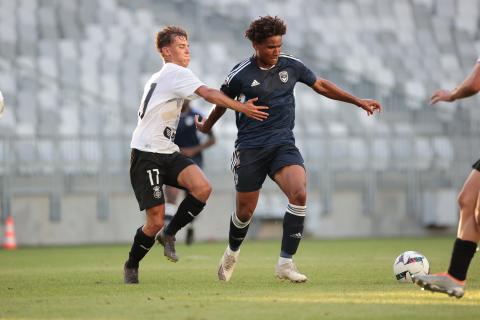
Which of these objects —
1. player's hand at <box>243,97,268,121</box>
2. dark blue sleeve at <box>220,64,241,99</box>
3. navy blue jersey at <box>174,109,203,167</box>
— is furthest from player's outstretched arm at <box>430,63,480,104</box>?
navy blue jersey at <box>174,109,203,167</box>

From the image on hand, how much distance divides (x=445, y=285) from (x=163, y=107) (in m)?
3.06

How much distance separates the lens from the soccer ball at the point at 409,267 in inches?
329

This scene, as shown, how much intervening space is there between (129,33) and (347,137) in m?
5.59

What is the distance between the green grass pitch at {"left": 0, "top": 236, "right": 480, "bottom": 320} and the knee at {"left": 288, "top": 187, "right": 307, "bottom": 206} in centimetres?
66

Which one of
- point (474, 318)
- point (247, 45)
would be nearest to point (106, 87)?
point (247, 45)

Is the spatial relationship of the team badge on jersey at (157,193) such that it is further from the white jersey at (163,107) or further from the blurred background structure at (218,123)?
the blurred background structure at (218,123)

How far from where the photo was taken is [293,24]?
24.6 m

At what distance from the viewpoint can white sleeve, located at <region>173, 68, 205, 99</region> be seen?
28.0 feet

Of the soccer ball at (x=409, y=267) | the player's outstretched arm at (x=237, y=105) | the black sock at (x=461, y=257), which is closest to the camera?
the black sock at (x=461, y=257)

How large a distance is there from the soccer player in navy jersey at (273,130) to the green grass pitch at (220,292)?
45 centimetres

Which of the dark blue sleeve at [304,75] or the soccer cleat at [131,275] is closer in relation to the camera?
the soccer cleat at [131,275]

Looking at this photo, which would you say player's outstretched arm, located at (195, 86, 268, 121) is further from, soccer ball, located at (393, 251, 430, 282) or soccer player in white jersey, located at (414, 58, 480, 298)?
soccer player in white jersey, located at (414, 58, 480, 298)

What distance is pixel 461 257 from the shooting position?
22.1 feet

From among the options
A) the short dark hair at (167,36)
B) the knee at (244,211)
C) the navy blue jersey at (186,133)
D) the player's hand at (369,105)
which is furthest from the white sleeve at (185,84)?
the navy blue jersey at (186,133)
